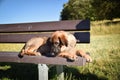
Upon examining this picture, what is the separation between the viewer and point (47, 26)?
217 inches

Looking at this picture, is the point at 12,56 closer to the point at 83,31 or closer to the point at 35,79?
the point at 35,79

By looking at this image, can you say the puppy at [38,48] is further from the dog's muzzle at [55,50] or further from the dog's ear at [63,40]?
the dog's ear at [63,40]

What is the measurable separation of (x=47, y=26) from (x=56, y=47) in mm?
1735

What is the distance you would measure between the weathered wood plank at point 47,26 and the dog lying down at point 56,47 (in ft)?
2.88

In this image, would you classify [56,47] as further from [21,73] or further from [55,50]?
[21,73]

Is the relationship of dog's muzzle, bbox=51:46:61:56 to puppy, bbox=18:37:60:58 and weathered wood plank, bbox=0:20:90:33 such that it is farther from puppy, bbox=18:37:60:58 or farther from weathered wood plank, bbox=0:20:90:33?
weathered wood plank, bbox=0:20:90:33

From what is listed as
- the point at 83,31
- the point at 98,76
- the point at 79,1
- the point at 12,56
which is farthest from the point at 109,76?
the point at 79,1

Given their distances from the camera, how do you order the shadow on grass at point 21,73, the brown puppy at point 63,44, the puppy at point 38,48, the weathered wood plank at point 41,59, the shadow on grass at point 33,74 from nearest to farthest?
the weathered wood plank at point 41,59 < the brown puppy at point 63,44 < the puppy at point 38,48 < the shadow on grass at point 33,74 < the shadow on grass at point 21,73

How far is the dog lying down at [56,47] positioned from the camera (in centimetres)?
382

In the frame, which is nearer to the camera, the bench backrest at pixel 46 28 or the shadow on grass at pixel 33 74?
the bench backrest at pixel 46 28

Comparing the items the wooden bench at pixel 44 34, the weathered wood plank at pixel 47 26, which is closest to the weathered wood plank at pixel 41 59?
the wooden bench at pixel 44 34

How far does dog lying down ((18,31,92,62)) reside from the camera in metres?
3.82

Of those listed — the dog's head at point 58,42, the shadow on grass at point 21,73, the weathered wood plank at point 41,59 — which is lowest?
the shadow on grass at point 21,73

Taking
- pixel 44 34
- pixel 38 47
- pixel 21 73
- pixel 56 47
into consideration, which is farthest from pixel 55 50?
pixel 21 73
